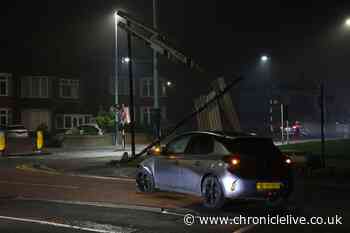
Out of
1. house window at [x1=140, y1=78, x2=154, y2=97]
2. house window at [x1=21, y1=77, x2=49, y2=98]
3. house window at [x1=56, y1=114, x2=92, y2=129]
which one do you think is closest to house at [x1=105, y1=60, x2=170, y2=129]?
house window at [x1=140, y1=78, x2=154, y2=97]

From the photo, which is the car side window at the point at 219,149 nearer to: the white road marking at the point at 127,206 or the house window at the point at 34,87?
the white road marking at the point at 127,206

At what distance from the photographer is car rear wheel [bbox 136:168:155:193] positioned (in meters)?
13.6

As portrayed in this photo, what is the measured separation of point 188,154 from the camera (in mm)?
12367

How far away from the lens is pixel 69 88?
6072 centimetres

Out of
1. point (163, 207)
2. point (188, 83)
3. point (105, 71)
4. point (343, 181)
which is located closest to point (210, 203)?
point (163, 207)

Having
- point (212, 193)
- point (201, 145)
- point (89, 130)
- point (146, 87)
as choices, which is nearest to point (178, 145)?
point (201, 145)

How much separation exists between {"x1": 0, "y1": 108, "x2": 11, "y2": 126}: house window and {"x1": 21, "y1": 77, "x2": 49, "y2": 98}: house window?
94.3 inches

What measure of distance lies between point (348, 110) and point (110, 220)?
2924 inches

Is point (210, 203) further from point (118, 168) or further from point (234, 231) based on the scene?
point (118, 168)

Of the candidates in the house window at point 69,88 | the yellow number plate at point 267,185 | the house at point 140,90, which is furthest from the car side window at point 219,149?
the house at point 140,90

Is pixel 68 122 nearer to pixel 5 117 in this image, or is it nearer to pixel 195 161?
pixel 5 117

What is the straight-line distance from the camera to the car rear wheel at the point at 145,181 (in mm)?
13609

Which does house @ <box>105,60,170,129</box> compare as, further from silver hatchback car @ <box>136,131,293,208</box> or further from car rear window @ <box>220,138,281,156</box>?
car rear window @ <box>220,138,281,156</box>

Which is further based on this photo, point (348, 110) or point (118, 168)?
point (348, 110)
